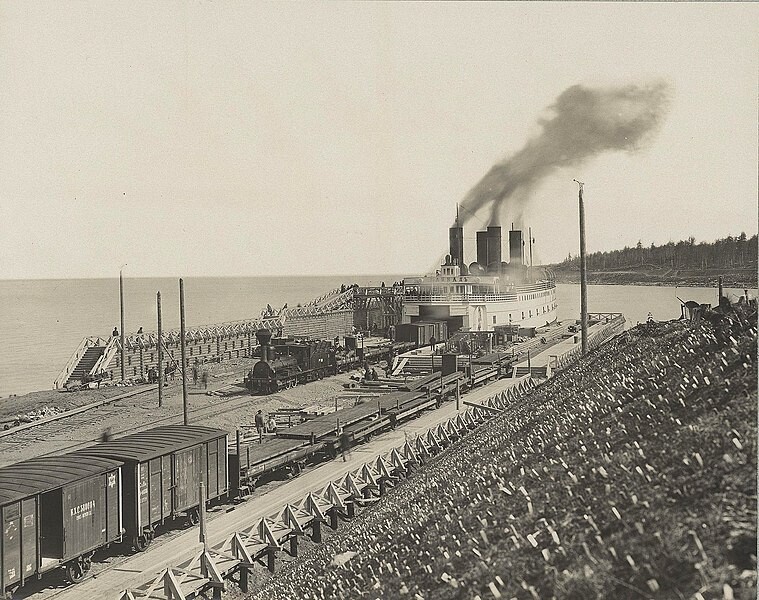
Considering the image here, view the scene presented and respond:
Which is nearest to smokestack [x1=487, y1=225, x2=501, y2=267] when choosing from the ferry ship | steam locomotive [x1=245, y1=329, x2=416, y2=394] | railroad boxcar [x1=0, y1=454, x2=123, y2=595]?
the ferry ship

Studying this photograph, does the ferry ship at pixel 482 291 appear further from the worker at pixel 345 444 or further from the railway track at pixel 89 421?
the worker at pixel 345 444

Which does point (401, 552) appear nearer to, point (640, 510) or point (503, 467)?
point (503, 467)

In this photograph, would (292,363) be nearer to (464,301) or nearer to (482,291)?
(464,301)

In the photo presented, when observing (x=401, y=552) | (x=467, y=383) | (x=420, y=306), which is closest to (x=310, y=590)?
(x=401, y=552)

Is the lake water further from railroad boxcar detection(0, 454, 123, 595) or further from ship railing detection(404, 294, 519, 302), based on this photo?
railroad boxcar detection(0, 454, 123, 595)

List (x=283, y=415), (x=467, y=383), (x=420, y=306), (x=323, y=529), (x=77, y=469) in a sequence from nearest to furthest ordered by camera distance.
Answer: (x=77, y=469) → (x=323, y=529) → (x=283, y=415) → (x=467, y=383) → (x=420, y=306)

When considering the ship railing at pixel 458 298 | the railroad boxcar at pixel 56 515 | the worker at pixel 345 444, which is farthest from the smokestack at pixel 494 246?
the railroad boxcar at pixel 56 515
